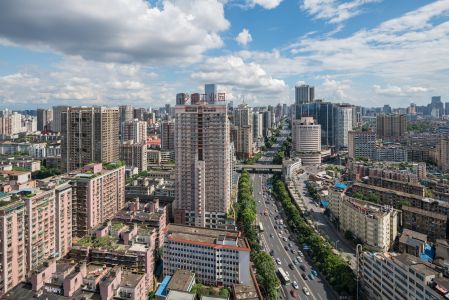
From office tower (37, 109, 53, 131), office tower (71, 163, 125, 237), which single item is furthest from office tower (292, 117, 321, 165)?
office tower (37, 109, 53, 131)

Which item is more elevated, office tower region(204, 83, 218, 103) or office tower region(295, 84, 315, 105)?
office tower region(295, 84, 315, 105)

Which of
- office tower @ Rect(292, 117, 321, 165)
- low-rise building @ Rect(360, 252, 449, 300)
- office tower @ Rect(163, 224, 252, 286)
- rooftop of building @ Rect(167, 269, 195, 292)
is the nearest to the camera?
low-rise building @ Rect(360, 252, 449, 300)

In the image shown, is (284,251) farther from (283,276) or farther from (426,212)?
(426,212)

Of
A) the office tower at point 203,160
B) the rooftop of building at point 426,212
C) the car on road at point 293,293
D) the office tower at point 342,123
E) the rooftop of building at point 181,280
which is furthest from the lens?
the office tower at point 342,123

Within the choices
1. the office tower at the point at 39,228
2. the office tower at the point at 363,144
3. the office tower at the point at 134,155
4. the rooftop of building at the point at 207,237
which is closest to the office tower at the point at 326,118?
the office tower at the point at 363,144

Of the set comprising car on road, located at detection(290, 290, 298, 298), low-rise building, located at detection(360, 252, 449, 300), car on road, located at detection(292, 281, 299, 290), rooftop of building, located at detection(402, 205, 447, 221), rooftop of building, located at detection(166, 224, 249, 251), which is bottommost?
car on road, located at detection(290, 290, 298, 298)

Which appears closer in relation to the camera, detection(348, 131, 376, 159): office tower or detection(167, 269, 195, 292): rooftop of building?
detection(167, 269, 195, 292): rooftop of building

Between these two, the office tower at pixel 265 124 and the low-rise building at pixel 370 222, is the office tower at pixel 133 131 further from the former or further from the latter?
the low-rise building at pixel 370 222

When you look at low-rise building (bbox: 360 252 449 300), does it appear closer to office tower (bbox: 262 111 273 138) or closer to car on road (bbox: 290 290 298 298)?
car on road (bbox: 290 290 298 298)
